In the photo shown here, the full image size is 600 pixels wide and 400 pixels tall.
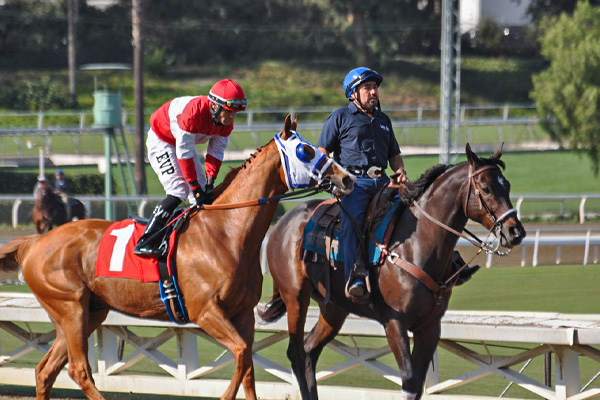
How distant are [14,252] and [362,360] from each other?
7.91 ft

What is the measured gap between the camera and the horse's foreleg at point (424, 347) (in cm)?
519

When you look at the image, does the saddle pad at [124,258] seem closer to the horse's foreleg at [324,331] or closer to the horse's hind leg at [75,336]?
the horse's hind leg at [75,336]

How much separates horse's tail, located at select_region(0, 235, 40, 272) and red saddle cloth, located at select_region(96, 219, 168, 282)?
2.24ft

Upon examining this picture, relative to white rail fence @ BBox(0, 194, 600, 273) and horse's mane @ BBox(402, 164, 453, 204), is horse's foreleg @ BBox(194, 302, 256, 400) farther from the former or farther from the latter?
white rail fence @ BBox(0, 194, 600, 273)

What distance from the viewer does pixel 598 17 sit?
2272cm

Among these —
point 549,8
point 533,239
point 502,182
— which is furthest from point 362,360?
point 549,8

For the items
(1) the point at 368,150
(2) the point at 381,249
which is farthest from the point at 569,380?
(1) the point at 368,150

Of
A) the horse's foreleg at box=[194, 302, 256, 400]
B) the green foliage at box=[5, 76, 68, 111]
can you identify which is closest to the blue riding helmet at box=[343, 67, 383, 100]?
the horse's foreleg at box=[194, 302, 256, 400]

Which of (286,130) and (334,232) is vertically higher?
(286,130)

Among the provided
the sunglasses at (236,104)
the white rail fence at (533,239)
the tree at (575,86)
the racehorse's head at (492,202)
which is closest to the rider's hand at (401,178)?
the racehorse's head at (492,202)

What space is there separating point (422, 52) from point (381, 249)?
35129mm

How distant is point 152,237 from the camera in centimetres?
519

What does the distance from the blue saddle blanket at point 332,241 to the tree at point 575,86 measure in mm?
17595

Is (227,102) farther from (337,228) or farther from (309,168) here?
(337,228)
